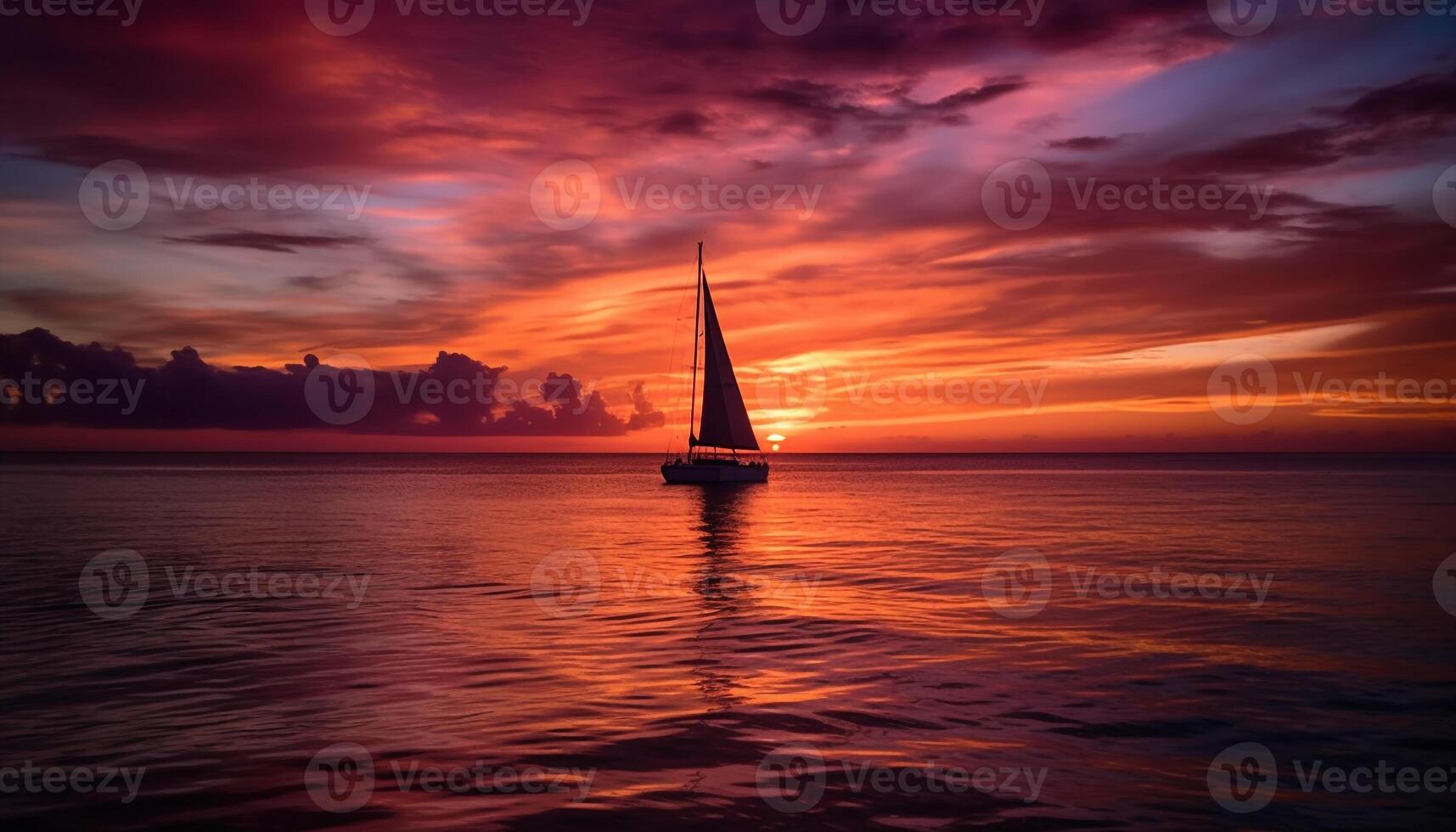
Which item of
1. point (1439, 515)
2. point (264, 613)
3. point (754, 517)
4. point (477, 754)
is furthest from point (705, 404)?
point (477, 754)

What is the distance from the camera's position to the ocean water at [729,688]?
10.6 metres

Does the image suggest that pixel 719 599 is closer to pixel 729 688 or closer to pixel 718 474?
pixel 729 688

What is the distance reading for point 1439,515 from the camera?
188 feet

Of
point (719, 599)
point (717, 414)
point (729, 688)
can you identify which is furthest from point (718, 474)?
point (729, 688)

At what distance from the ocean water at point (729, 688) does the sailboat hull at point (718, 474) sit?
53.2m

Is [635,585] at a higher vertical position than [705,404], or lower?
lower

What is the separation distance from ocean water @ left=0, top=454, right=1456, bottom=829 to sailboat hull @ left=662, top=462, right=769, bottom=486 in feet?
174

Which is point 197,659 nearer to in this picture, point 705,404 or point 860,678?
point 860,678

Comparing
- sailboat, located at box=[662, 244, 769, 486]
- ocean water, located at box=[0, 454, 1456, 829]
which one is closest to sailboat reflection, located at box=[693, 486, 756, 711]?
ocean water, located at box=[0, 454, 1456, 829]

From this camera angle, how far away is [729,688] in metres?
15.8

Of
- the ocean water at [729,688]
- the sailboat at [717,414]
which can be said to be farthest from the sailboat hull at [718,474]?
the ocean water at [729,688]

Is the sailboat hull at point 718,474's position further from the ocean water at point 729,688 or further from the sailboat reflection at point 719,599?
the ocean water at point 729,688

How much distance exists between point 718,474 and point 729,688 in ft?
251

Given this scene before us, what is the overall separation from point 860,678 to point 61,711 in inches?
522
